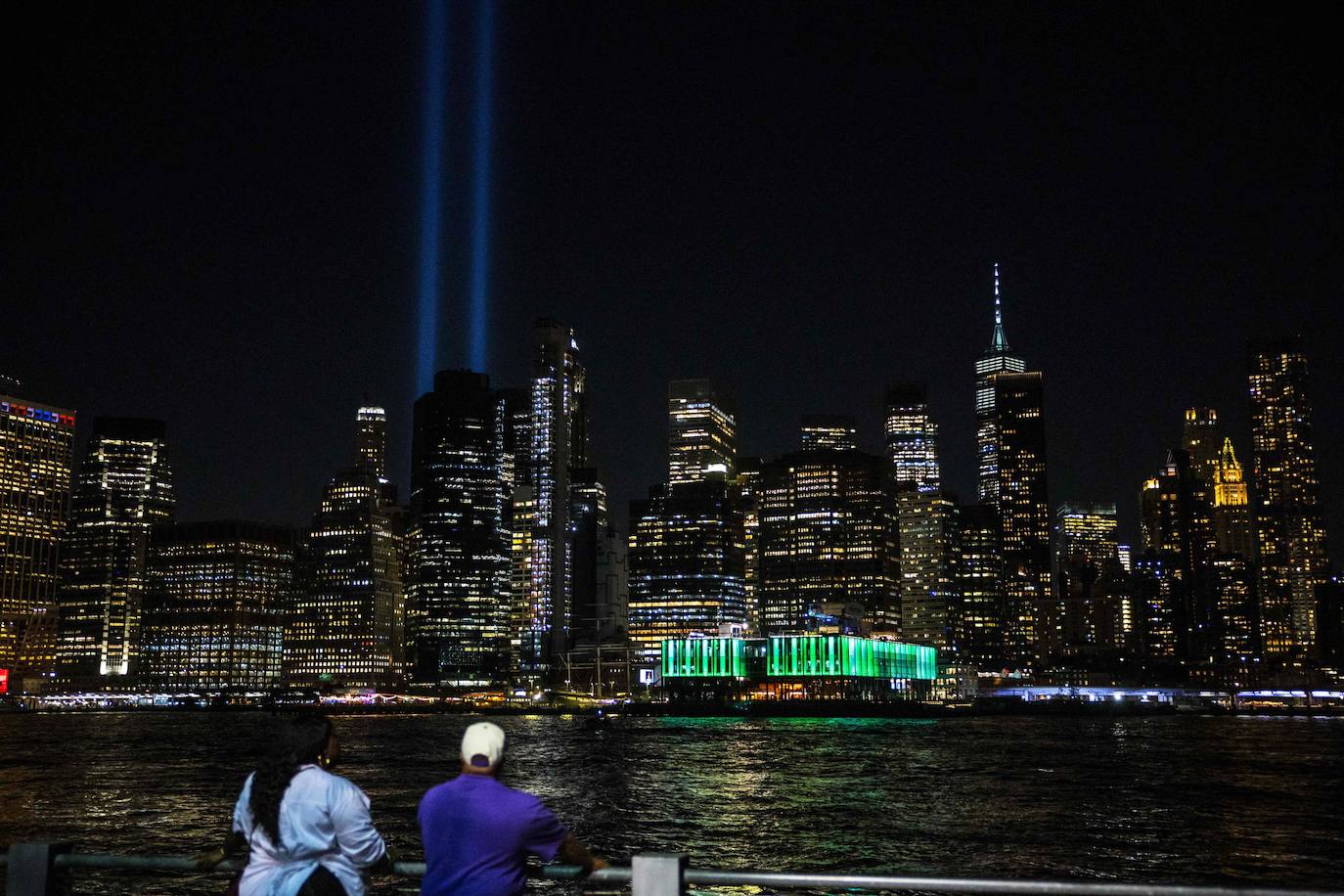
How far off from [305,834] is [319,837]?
70mm

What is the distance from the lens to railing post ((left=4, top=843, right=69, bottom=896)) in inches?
252

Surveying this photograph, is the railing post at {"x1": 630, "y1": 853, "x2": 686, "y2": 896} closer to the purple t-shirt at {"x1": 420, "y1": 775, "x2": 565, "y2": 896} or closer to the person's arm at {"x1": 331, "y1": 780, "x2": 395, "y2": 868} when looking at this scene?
the purple t-shirt at {"x1": 420, "y1": 775, "x2": 565, "y2": 896}

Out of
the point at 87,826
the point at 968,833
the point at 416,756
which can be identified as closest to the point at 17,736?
the point at 416,756

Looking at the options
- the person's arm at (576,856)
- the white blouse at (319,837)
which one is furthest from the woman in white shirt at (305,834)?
the person's arm at (576,856)

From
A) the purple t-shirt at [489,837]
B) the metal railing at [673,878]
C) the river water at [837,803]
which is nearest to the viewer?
the metal railing at [673,878]

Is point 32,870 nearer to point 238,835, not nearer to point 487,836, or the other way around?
point 238,835

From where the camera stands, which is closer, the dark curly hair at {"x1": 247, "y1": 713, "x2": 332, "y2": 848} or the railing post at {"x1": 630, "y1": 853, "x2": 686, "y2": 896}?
the railing post at {"x1": 630, "y1": 853, "x2": 686, "y2": 896}

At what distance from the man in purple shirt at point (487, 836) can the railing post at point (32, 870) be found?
2.17 meters

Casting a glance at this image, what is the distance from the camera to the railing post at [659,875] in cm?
580

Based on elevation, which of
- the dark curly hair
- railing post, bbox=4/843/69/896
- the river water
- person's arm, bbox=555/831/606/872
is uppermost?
the dark curly hair

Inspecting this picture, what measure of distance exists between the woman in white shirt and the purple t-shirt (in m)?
0.50

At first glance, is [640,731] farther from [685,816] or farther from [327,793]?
[327,793]

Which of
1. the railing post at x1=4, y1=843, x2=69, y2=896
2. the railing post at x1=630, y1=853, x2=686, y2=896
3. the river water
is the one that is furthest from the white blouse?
the river water

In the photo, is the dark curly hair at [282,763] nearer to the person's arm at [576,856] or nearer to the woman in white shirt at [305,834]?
the woman in white shirt at [305,834]
